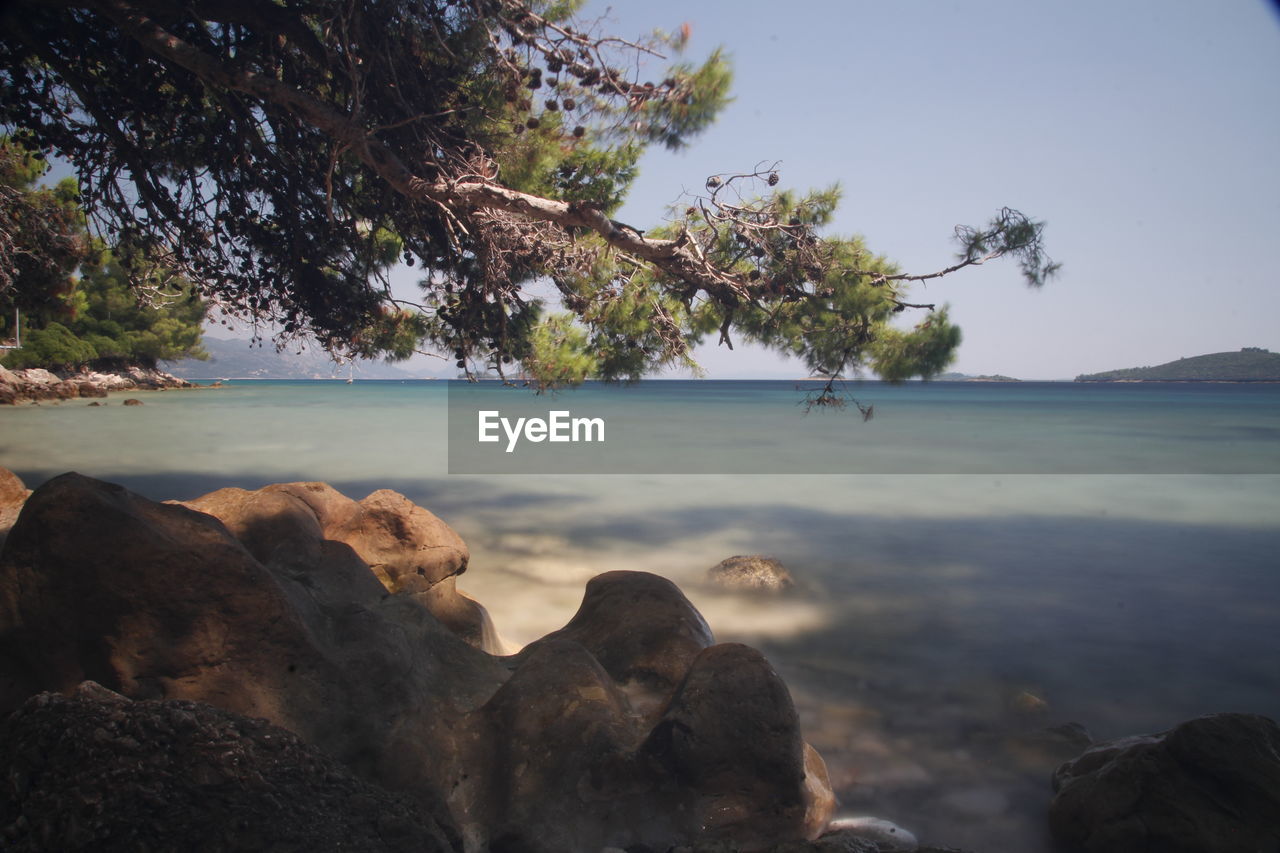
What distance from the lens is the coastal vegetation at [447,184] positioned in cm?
409

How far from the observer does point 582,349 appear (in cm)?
574

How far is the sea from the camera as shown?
13.9ft

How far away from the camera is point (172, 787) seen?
1523 mm

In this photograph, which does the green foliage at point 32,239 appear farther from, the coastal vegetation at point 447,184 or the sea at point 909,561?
the sea at point 909,561

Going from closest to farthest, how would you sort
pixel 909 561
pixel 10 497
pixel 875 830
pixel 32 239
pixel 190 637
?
1. pixel 190 637
2. pixel 875 830
3. pixel 10 497
4. pixel 32 239
5. pixel 909 561

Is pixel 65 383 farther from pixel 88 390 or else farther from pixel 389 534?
pixel 389 534

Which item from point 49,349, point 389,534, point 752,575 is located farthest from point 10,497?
point 49,349

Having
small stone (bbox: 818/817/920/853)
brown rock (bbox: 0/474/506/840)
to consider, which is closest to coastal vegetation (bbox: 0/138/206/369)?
brown rock (bbox: 0/474/506/840)

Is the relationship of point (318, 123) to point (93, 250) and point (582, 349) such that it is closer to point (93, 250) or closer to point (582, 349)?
point (582, 349)

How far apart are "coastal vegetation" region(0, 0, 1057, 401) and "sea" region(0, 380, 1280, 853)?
841mm

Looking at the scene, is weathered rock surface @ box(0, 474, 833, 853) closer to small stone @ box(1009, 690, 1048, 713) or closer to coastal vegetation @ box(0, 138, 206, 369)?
small stone @ box(1009, 690, 1048, 713)

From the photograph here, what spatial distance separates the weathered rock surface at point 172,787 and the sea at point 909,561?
8.01ft

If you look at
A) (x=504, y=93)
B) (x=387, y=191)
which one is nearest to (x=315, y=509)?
(x=387, y=191)

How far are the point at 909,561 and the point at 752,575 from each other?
2.93 m
